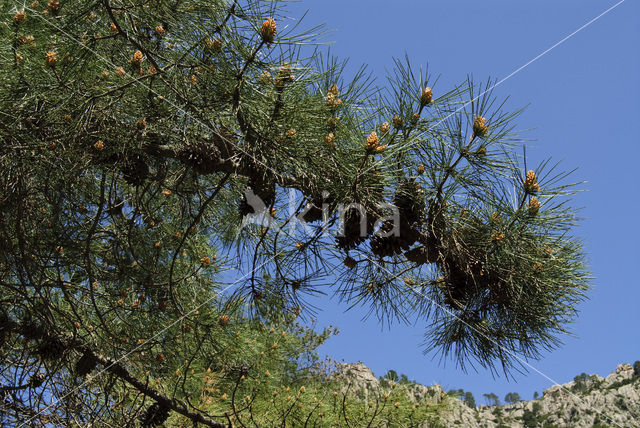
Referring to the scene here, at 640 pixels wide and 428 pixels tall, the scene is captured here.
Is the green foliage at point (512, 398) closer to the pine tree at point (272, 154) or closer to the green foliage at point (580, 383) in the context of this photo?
the green foliage at point (580, 383)

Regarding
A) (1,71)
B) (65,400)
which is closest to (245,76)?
(1,71)

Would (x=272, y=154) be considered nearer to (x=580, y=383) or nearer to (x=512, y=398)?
(x=580, y=383)

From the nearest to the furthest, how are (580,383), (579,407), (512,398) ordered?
(579,407) → (580,383) → (512,398)

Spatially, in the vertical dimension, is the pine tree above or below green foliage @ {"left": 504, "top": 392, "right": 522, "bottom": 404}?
below

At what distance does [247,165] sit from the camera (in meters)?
1.41

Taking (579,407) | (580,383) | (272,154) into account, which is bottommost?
(272,154)

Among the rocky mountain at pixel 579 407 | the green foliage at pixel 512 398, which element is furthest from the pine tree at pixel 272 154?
the green foliage at pixel 512 398

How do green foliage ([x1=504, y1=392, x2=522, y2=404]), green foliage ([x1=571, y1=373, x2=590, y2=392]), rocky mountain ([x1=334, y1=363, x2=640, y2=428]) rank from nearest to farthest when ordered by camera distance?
rocky mountain ([x1=334, y1=363, x2=640, y2=428]), green foliage ([x1=571, y1=373, x2=590, y2=392]), green foliage ([x1=504, y1=392, x2=522, y2=404])

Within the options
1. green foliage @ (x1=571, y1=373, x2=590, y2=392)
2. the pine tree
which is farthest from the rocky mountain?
the pine tree

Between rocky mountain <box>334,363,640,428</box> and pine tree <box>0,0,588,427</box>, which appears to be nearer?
pine tree <box>0,0,588,427</box>

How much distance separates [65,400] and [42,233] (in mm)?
542

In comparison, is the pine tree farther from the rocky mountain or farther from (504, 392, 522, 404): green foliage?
(504, 392, 522, 404): green foliage

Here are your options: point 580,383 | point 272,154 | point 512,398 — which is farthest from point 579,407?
point 272,154

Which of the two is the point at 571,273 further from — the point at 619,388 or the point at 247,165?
the point at 619,388
